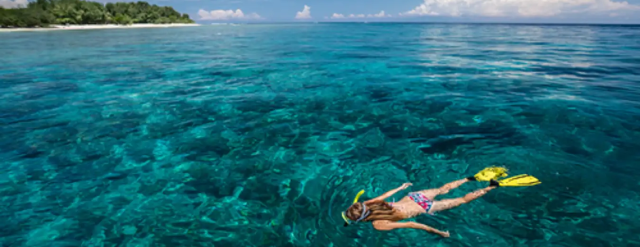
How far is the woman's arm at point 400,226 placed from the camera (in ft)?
17.5

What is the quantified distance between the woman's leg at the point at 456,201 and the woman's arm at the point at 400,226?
57 centimetres

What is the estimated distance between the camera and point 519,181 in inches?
263

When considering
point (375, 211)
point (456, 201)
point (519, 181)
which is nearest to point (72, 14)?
point (375, 211)

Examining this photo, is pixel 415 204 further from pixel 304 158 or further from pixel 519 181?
pixel 304 158

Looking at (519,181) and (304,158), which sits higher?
(519,181)

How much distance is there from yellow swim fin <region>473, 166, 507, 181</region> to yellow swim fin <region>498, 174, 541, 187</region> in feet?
0.70

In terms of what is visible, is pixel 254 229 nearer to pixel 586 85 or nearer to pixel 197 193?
pixel 197 193

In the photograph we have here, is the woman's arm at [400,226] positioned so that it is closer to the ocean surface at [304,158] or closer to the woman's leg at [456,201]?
the ocean surface at [304,158]

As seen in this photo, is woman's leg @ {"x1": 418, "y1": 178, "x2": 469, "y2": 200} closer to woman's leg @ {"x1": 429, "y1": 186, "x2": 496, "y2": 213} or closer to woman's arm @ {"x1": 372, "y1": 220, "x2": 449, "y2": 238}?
woman's leg @ {"x1": 429, "y1": 186, "x2": 496, "y2": 213}

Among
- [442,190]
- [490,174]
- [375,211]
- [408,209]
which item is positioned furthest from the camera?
[490,174]

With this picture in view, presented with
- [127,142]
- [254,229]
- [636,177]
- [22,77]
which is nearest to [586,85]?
[636,177]

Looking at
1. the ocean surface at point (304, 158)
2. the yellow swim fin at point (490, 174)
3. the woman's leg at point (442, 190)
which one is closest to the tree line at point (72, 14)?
the ocean surface at point (304, 158)

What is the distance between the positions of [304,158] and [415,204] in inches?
138

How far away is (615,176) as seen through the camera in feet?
23.5
